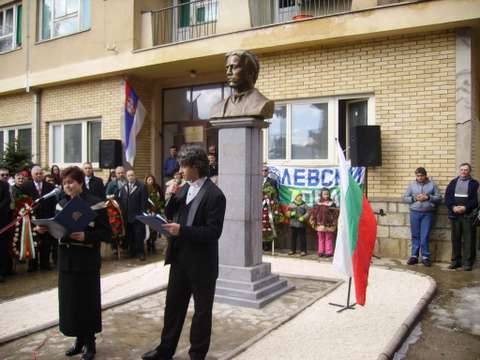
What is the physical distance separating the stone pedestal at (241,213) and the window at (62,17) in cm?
961

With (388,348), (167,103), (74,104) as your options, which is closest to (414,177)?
(388,348)

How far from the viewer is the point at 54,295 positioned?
6.66 m

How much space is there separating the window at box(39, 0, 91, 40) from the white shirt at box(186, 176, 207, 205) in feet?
37.7

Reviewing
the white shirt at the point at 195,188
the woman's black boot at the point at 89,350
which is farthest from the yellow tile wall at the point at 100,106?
the white shirt at the point at 195,188

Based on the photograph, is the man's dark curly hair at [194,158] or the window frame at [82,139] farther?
the window frame at [82,139]

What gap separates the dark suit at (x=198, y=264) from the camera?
155 inches

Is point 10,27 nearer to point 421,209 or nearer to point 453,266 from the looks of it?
point 421,209

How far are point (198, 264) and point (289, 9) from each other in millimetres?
8905

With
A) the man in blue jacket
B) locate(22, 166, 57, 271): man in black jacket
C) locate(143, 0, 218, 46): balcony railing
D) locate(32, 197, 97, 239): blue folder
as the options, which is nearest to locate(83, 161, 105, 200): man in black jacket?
locate(22, 166, 57, 271): man in black jacket

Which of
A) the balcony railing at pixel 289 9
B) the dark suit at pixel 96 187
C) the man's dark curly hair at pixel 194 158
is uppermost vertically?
the balcony railing at pixel 289 9

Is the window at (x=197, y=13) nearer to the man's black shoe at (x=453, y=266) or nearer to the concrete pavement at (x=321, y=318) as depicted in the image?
the concrete pavement at (x=321, y=318)

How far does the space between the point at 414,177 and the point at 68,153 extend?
10.5 meters

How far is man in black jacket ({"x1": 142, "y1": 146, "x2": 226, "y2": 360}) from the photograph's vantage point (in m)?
3.94

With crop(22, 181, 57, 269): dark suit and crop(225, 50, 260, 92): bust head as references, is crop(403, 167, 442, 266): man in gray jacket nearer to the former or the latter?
crop(225, 50, 260, 92): bust head
